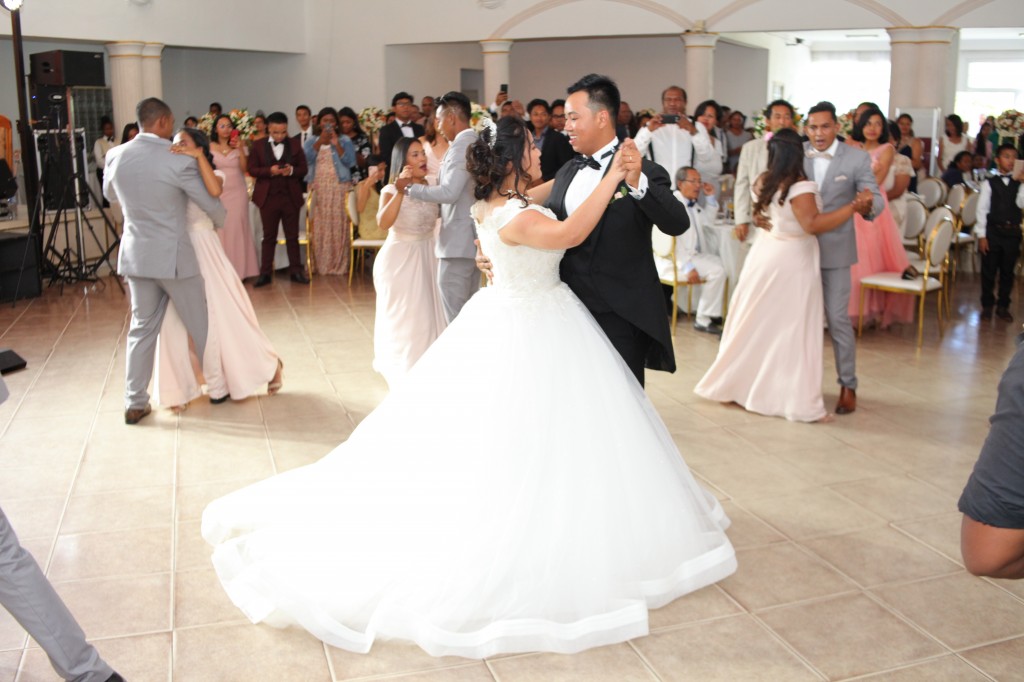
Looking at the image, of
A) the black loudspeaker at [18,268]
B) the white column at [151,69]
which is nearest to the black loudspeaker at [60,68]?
the black loudspeaker at [18,268]

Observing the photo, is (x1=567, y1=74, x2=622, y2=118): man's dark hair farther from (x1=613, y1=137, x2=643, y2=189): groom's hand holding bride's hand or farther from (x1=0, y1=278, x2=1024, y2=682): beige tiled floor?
(x1=0, y1=278, x2=1024, y2=682): beige tiled floor

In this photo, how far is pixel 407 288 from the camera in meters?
6.02

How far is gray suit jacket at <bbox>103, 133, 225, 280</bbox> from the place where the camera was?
5.14 meters

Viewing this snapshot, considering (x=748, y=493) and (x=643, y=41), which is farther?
(x=643, y=41)

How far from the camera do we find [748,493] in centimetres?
441

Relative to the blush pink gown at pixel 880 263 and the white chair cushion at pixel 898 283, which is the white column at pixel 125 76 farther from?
the white chair cushion at pixel 898 283

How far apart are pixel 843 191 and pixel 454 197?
2.07 metres

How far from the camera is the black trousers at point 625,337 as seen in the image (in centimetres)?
385

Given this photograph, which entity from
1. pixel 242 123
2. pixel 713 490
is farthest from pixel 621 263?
pixel 242 123

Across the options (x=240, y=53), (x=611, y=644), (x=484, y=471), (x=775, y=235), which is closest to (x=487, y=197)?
(x=484, y=471)

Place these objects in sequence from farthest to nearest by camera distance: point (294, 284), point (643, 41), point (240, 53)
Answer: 1. point (643, 41)
2. point (240, 53)
3. point (294, 284)

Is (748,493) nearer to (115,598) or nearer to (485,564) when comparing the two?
(485,564)

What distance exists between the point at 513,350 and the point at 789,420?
246 centimetres

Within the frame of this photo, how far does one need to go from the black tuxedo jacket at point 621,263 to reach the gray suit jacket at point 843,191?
2.00 metres
